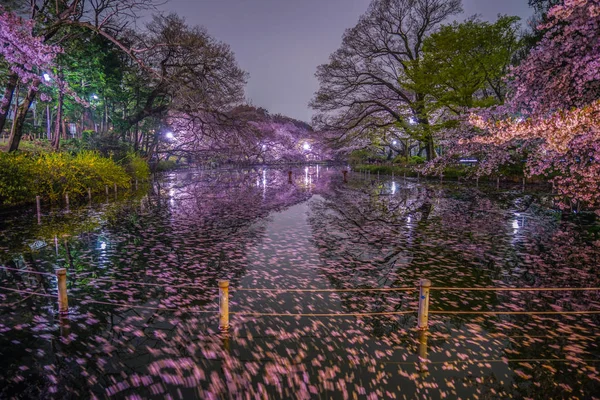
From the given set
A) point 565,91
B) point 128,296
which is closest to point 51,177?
point 128,296

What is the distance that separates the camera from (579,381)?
15.3ft

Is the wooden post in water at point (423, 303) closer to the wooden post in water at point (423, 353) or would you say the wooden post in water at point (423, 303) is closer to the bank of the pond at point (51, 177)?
the wooden post in water at point (423, 353)

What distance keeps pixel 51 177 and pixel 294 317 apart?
19.7 metres

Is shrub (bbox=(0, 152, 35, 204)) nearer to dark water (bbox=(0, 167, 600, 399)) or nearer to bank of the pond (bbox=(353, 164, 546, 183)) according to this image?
dark water (bbox=(0, 167, 600, 399))

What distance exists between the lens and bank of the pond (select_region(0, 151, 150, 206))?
1733 cm

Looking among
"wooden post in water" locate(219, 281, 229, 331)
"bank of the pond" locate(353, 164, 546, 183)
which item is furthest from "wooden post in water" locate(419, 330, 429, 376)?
"bank of the pond" locate(353, 164, 546, 183)

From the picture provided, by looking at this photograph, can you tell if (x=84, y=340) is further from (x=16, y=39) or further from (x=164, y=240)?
(x=16, y=39)

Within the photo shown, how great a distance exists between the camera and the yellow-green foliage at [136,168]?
3234 centimetres

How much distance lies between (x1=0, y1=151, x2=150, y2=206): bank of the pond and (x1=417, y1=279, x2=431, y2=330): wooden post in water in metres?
19.5

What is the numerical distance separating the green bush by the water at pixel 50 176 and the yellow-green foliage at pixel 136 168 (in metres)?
5.11

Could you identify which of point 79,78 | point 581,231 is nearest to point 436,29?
point 581,231

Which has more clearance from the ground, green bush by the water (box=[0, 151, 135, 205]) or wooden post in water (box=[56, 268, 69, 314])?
green bush by the water (box=[0, 151, 135, 205])

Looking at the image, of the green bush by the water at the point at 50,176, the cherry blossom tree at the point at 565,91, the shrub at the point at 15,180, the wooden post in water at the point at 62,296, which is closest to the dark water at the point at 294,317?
the wooden post in water at the point at 62,296

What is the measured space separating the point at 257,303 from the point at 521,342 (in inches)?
187
